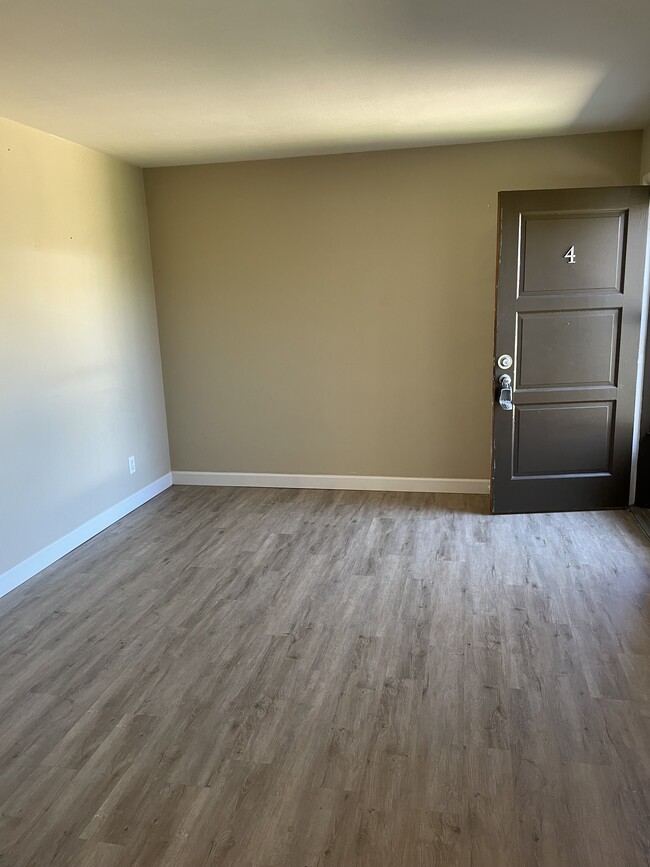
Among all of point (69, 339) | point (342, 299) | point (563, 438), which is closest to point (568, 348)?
point (563, 438)

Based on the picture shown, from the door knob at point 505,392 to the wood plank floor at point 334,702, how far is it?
32.1 inches

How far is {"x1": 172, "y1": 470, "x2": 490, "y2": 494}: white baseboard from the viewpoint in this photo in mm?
4820

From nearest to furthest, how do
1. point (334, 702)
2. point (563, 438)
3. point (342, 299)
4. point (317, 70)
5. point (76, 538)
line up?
point (334, 702)
point (317, 70)
point (76, 538)
point (563, 438)
point (342, 299)

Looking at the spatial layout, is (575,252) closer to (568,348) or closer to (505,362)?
(568,348)

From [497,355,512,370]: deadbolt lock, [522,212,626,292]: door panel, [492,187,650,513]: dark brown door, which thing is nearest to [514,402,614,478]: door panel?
[492,187,650,513]: dark brown door

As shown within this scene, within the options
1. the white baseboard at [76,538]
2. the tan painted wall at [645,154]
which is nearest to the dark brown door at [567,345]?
the tan painted wall at [645,154]

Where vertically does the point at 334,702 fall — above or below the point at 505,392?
below

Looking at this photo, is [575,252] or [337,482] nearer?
[575,252]

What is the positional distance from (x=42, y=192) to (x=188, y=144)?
3.19 ft

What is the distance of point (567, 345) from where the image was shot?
4070mm

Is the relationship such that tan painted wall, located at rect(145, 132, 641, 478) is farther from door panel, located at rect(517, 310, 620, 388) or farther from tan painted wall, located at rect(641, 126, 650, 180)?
door panel, located at rect(517, 310, 620, 388)

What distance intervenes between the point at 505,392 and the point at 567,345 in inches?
19.5

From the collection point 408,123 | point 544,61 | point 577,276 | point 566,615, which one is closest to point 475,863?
point 566,615

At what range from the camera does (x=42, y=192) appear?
367cm
